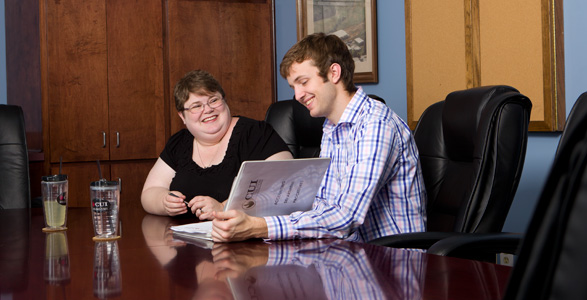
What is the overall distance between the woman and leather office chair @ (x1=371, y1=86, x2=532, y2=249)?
0.77 metres

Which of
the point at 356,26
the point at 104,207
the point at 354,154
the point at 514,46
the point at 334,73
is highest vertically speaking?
the point at 356,26

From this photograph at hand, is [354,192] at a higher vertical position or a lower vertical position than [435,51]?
lower

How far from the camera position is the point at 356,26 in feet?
11.3

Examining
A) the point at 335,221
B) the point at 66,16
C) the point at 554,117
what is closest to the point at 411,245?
the point at 335,221

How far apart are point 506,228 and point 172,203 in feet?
4.60

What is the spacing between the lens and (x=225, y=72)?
4023 mm

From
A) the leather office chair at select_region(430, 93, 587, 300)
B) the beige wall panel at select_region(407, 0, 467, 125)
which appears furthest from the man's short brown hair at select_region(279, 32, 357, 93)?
the leather office chair at select_region(430, 93, 587, 300)

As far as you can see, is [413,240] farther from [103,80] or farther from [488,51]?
[103,80]

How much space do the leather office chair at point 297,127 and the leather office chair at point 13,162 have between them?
3.70ft

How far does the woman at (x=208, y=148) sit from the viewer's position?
93.7 inches

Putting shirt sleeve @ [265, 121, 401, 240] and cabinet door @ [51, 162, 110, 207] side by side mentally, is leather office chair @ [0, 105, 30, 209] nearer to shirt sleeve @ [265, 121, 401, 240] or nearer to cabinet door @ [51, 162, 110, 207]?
cabinet door @ [51, 162, 110, 207]

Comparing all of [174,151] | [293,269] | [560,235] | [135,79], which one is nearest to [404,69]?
[174,151]

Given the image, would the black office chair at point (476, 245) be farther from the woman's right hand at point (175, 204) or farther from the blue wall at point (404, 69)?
the woman's right hand at point (175, 204)

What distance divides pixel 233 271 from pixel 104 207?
0.57m
